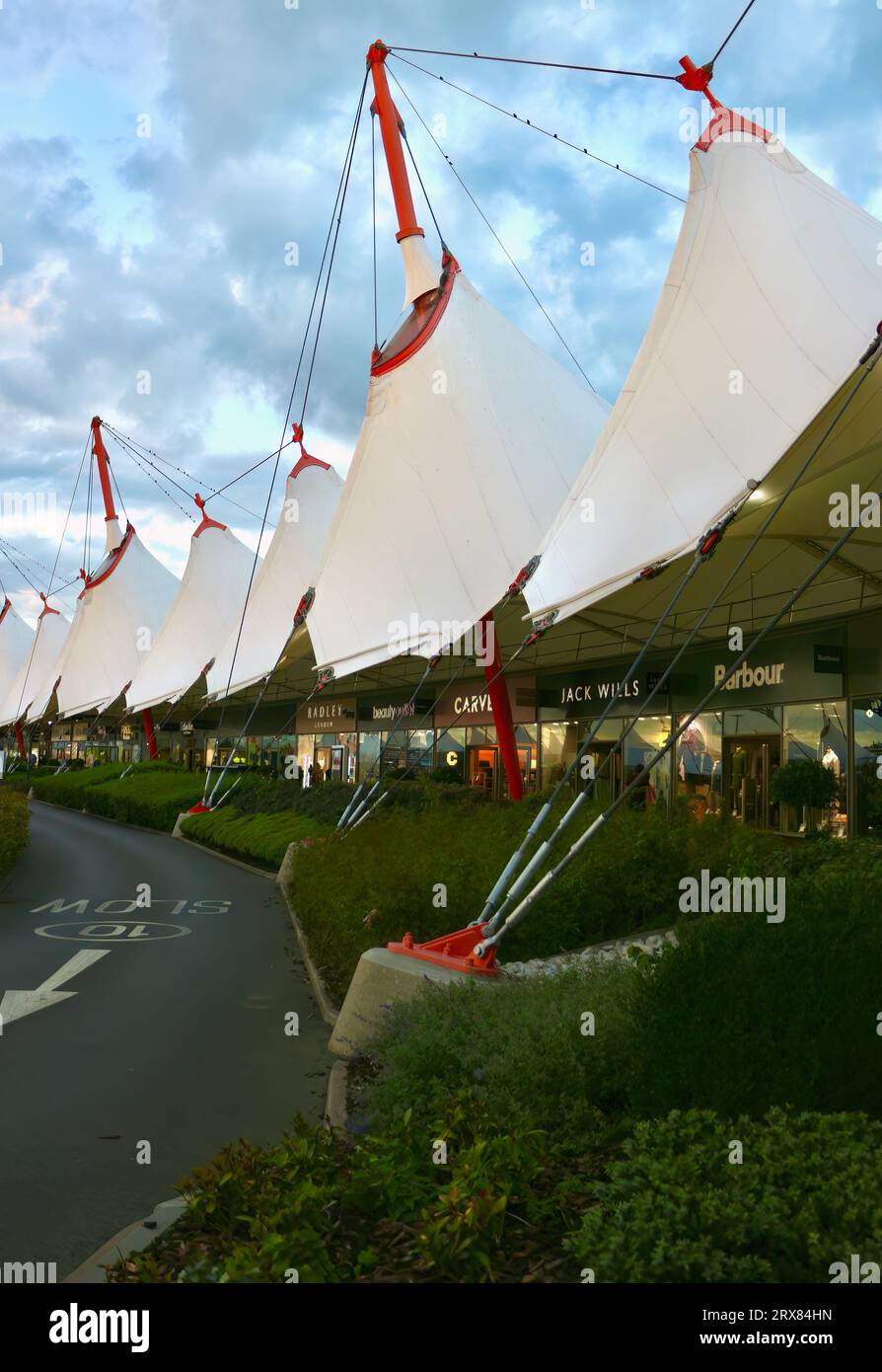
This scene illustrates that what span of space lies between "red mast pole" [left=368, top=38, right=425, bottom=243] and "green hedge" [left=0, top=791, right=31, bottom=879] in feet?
48.8

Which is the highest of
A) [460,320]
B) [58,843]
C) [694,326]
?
[460,320]

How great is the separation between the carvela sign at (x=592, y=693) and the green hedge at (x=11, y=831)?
1319 centimetres

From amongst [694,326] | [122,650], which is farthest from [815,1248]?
[122,650]

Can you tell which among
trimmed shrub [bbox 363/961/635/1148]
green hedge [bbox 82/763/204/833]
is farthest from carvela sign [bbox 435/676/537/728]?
trimmed shrub [bbox 363/961/635/1148]

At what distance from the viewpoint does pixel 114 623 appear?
56.1 m

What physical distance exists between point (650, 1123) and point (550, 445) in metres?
18.5

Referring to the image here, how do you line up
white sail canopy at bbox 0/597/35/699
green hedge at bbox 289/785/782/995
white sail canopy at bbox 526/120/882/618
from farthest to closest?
white sail canopy at bbox 0/597/35/699, white sail canopy at bbox 526/120/882/618, green hedge at bbox 289/785/782/995

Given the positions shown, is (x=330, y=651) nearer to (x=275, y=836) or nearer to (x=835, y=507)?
(x=275, y=836)

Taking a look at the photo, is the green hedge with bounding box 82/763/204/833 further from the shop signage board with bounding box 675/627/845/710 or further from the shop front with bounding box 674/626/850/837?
the shop signage board with bounding box 675/627/845/710

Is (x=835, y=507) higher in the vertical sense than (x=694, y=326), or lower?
lower

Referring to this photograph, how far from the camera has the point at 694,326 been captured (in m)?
12.6

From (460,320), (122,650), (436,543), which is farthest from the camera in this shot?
(122,650)

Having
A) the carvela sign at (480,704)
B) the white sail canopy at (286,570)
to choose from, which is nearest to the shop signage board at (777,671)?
the carvela sign at (480,704)

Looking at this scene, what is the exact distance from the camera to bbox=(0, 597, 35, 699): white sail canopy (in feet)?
297
